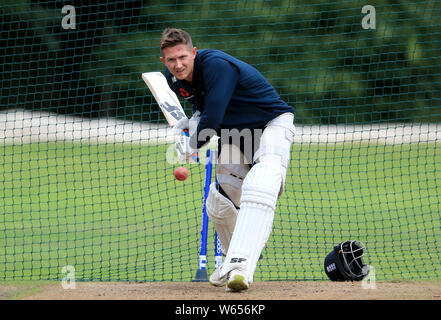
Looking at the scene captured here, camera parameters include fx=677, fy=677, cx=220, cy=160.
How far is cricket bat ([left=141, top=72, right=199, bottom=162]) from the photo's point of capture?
502 centimetres

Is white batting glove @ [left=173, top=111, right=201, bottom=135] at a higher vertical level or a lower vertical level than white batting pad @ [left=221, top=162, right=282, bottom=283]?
higher

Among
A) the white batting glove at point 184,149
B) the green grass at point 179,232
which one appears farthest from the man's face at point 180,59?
the green grass at point 179,232

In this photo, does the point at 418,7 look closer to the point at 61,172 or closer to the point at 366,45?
the point at 366,45

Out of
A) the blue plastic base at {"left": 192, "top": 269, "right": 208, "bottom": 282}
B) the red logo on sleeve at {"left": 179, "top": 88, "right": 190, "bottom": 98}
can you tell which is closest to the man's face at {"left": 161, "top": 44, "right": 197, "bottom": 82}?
the red logo on sleeve at {"left": 179, "top": 88, "right": 190, "bottom": 98}

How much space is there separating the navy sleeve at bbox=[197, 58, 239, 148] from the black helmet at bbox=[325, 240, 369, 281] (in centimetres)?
153

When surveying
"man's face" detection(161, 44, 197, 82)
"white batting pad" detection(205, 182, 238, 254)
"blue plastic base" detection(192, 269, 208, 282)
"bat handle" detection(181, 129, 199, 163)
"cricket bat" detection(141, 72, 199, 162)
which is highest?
"man's face" detection(161, 44, 197, 82)

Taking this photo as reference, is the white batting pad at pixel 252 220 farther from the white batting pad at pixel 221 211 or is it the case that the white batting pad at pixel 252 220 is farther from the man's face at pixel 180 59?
the man's face at pixel 180 59

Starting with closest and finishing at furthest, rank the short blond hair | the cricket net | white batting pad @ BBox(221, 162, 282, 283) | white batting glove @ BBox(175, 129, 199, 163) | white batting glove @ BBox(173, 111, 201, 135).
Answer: white batting pad @ BBox(221, 162, 282, 283) → the short blond hair → white batting glove @ BBox(175, 129, 199, 163) → white batting glove @ BBox(173, 111, 201, 135) → the cricket net

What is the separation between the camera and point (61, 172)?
11.7m

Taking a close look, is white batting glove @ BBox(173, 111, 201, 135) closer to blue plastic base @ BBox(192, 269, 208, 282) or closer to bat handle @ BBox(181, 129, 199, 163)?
bat handle @ BBox(181, 129, 199, 163)

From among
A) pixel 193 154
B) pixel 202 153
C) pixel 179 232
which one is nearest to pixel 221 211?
pixel 193 154

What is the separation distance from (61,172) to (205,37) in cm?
420

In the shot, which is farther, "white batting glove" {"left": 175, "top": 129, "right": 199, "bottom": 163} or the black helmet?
the black helmet

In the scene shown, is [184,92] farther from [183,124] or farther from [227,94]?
[227,94]
